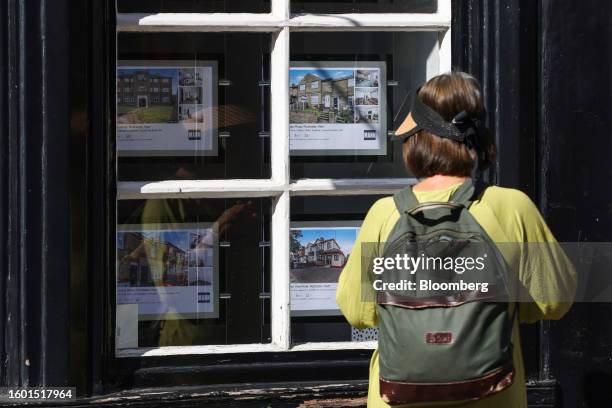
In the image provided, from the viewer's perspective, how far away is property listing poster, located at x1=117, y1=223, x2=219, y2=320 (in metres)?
3.18

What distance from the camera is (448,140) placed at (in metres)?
2.21

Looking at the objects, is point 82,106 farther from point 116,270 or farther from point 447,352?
point 447,352

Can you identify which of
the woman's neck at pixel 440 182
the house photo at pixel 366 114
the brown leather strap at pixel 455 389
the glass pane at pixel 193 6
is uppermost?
the glass pane at pixel 193 6

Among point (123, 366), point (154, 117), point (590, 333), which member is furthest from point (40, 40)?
point (590, 333)

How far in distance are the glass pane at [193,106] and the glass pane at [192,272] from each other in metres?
0.12

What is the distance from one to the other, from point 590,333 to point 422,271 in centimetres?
130

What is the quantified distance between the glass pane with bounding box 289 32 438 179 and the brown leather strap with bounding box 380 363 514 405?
A: 1.24 m

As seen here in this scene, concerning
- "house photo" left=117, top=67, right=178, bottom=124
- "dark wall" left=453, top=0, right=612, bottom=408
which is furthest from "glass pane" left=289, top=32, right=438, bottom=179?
"house photo" left=117, top=67, right=178, bottom=124

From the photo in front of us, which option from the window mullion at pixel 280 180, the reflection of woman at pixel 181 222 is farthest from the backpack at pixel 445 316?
the reflection of woman at pixel 181 222

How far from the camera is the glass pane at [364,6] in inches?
127

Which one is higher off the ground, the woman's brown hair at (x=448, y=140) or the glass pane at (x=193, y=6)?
the glass pane at (x=193, y=6)

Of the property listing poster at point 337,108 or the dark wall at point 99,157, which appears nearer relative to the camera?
the dark wall at point 99,157

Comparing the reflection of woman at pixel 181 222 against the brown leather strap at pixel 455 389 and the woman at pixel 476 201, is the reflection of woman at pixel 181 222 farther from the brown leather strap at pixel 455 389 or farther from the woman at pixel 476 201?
the brown leather strap at pixel 455 389

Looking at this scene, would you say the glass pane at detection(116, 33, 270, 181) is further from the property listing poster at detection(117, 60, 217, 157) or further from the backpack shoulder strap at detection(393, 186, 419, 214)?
the backpack shoulder strap at detection(393, 186, 419, 214)
